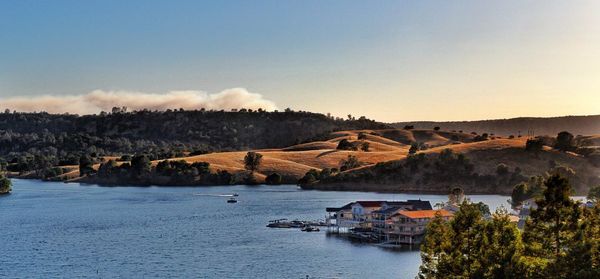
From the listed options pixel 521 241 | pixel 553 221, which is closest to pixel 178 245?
pixel 521 241

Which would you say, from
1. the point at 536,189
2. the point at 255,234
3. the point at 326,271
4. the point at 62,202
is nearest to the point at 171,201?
the point at 62,202

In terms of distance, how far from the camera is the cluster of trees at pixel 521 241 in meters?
50.5

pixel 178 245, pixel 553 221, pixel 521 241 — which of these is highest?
pixel 553 221

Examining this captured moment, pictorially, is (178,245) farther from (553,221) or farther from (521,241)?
(553,221)

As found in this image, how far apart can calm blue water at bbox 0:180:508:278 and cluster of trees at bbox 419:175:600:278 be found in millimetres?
29466

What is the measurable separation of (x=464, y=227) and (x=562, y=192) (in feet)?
26.3

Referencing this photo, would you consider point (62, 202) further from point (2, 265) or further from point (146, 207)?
point (2, 265)

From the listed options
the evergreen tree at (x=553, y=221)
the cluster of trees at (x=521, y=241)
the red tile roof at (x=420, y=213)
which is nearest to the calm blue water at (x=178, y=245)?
the red tile roof at (x=420, y=213)

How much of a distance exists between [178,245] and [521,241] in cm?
6652

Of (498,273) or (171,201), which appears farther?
(171,201)

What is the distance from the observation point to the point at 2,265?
93.8 meters

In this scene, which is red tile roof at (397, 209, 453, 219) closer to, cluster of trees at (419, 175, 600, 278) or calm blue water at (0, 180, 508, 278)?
calm blue water at (0, 180, 508, 278)

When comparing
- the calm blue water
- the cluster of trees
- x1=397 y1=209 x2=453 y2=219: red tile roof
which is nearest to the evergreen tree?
the cluster of trees

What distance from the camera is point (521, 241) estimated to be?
54.2 meters
